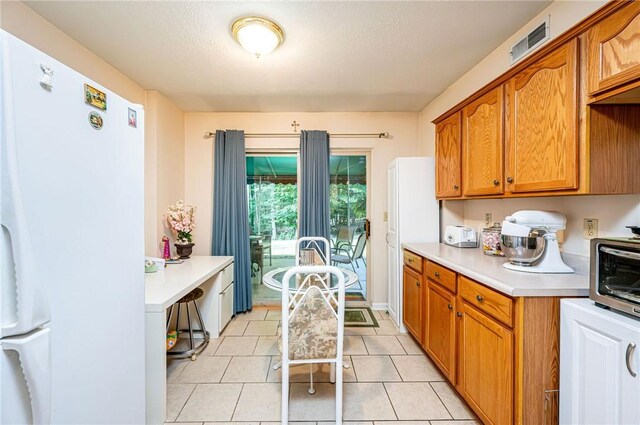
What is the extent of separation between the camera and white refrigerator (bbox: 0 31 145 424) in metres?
0.74

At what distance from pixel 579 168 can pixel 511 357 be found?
3.22 ft

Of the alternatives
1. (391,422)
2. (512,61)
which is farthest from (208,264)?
(512,61)

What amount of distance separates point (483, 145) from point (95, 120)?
2.33 metres

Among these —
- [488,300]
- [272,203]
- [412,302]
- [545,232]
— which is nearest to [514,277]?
[488,300]

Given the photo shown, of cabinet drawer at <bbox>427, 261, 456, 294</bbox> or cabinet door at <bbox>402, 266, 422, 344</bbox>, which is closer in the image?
cabinet drawer at <bbox>427, 261, 456, 294</bbox>

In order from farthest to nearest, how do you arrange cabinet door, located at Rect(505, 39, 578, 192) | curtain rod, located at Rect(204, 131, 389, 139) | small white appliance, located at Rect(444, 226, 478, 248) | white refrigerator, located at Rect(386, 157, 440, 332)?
curtain rod, located at Rect(204, 131, 389, 139), white refrigerator, located at Rect(386, 157, 440, 332), small white appliance, located at Rect(444, 226, 478, 248), cabinet door, located at Rect(505, 39, 578, 192)

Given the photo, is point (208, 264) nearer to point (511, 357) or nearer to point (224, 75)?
point (224, 75)

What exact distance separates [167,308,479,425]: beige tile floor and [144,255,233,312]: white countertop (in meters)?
0.71

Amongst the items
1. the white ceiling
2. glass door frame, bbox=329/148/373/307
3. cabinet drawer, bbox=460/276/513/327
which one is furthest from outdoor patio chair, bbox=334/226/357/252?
cabinet drawer, bbox=460/276/513/327

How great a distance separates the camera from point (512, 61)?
198 cm

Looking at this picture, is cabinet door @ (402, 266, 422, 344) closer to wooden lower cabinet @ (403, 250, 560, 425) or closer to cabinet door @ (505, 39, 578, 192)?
wooden lower cabinet @ (403, 250, 560, 425)

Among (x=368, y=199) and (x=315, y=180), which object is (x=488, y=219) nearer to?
(x=368, y=199)

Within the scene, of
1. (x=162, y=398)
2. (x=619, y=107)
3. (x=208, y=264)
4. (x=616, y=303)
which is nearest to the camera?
(x=616, y=303)

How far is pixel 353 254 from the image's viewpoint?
12.0 feet
